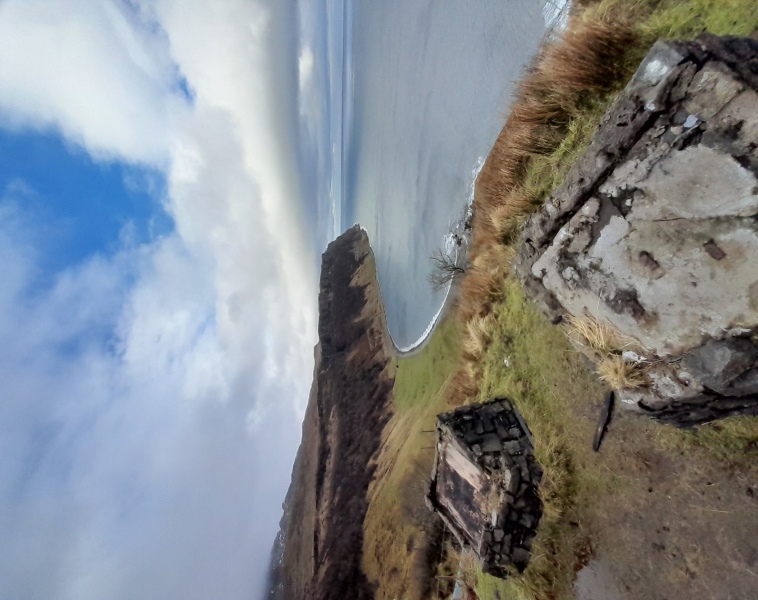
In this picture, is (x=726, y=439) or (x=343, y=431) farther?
(x=343, y=431)

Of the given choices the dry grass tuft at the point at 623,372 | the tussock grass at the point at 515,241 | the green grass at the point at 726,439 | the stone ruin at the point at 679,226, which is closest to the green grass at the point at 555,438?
the tussock grass at the point at 515,241

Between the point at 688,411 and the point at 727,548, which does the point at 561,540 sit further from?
the point at 688,411

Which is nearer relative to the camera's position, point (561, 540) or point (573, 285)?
point (573, 285)

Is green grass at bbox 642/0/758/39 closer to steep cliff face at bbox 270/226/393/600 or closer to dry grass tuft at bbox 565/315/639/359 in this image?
dry grass tuft at bbox 565/315/639/359

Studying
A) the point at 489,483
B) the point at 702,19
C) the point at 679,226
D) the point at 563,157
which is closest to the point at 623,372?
the point at 679,226

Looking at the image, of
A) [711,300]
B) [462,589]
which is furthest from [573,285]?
[462,589]

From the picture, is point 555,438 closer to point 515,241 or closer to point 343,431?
point 515,241

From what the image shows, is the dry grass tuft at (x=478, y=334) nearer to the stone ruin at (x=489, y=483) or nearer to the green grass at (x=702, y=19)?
the stone ruin at (x=489, y=483)
